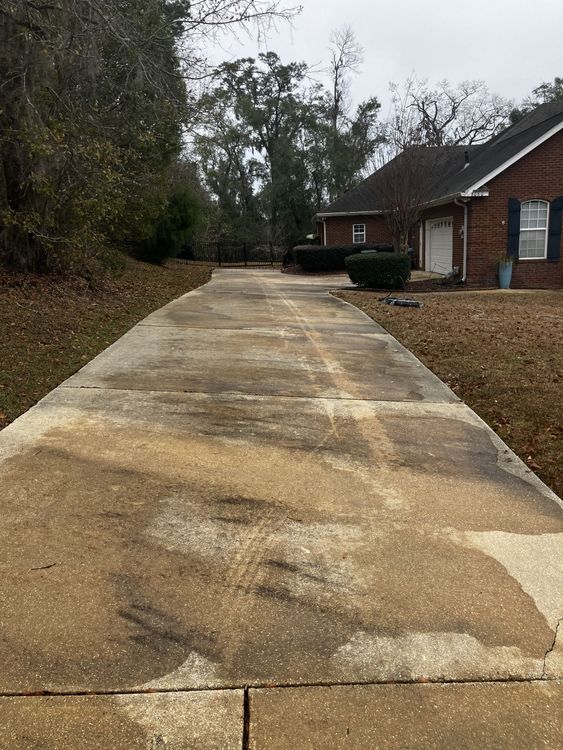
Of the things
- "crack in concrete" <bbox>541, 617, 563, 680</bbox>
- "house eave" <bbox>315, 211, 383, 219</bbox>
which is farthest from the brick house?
"crack in concrete" <bbox>541, 617, 563, 680</bbox>

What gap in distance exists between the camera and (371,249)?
1034 inches

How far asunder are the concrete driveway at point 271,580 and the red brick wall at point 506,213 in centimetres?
1449

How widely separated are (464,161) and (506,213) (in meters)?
7.83

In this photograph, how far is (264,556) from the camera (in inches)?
128

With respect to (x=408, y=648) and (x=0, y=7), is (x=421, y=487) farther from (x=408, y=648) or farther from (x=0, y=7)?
(x=0, y=7)

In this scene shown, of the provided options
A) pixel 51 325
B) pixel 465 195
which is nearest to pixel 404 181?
pixel 465 195

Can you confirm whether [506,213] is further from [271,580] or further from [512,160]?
[271,580]

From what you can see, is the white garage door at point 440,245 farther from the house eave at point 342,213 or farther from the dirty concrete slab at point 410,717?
the dirty concrete slab at point 410,717

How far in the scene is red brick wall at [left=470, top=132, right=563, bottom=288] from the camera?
1833cm

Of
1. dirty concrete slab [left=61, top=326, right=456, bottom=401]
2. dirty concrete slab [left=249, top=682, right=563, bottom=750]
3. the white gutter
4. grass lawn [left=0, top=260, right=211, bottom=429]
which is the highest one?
the white gutter

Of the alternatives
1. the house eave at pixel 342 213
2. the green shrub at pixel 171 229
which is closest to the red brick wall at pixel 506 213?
the house eave at pixel 342 213

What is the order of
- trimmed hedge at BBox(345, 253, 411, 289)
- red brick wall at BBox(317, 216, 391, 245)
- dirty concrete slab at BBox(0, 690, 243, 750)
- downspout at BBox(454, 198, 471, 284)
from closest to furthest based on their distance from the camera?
dirty concrete slab at BBox(0, 690, 243, 750), trimmed hedge at BBox(345, 253, 411, 289), downspout at BBox(454, 198, 471, 284), red brick wall at BBox(317, 216, 391, 245)

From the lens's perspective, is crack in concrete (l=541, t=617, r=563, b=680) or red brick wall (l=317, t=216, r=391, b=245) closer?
crack in concrete (l=541, t=617, r=563, b=680)

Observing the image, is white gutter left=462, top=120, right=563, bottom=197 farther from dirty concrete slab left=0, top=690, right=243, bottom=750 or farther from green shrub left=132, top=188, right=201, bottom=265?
dirty concrete slab left=0, top=690, right=243, bottom=750
